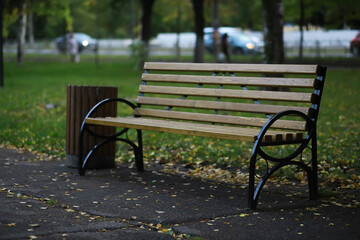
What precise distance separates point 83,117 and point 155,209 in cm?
225

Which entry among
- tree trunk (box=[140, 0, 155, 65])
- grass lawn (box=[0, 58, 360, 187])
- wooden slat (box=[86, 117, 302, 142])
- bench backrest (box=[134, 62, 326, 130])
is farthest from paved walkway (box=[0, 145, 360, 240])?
tree trunk (box=[140, 0, 155, 65])

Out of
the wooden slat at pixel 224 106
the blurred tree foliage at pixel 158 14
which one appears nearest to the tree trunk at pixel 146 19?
the blurred tree foliage at pixel 158 14

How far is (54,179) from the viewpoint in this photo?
6.40m

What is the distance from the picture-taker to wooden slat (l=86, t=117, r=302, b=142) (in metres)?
5.34

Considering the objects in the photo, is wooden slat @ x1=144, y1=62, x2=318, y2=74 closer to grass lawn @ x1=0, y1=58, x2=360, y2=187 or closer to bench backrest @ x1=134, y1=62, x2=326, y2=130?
bench backrest @ x1=134, y1=62, x2=326, y2=130

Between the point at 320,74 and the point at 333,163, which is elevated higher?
the point at 320,74

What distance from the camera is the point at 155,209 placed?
16.8 feet

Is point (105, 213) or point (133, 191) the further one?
point (133, 191)

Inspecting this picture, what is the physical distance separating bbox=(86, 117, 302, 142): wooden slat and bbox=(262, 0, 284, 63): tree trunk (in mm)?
9625

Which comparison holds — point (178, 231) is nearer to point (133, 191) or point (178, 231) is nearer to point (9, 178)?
point (133, 191)

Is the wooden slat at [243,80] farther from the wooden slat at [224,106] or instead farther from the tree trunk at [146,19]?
the tree trunk at [146,19]

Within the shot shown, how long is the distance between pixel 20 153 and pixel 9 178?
1.77m

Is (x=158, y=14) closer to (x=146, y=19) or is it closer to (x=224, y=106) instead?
(x=146, y=19)

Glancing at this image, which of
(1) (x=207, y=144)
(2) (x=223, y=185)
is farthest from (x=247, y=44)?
(2) (x=223, y=185)
